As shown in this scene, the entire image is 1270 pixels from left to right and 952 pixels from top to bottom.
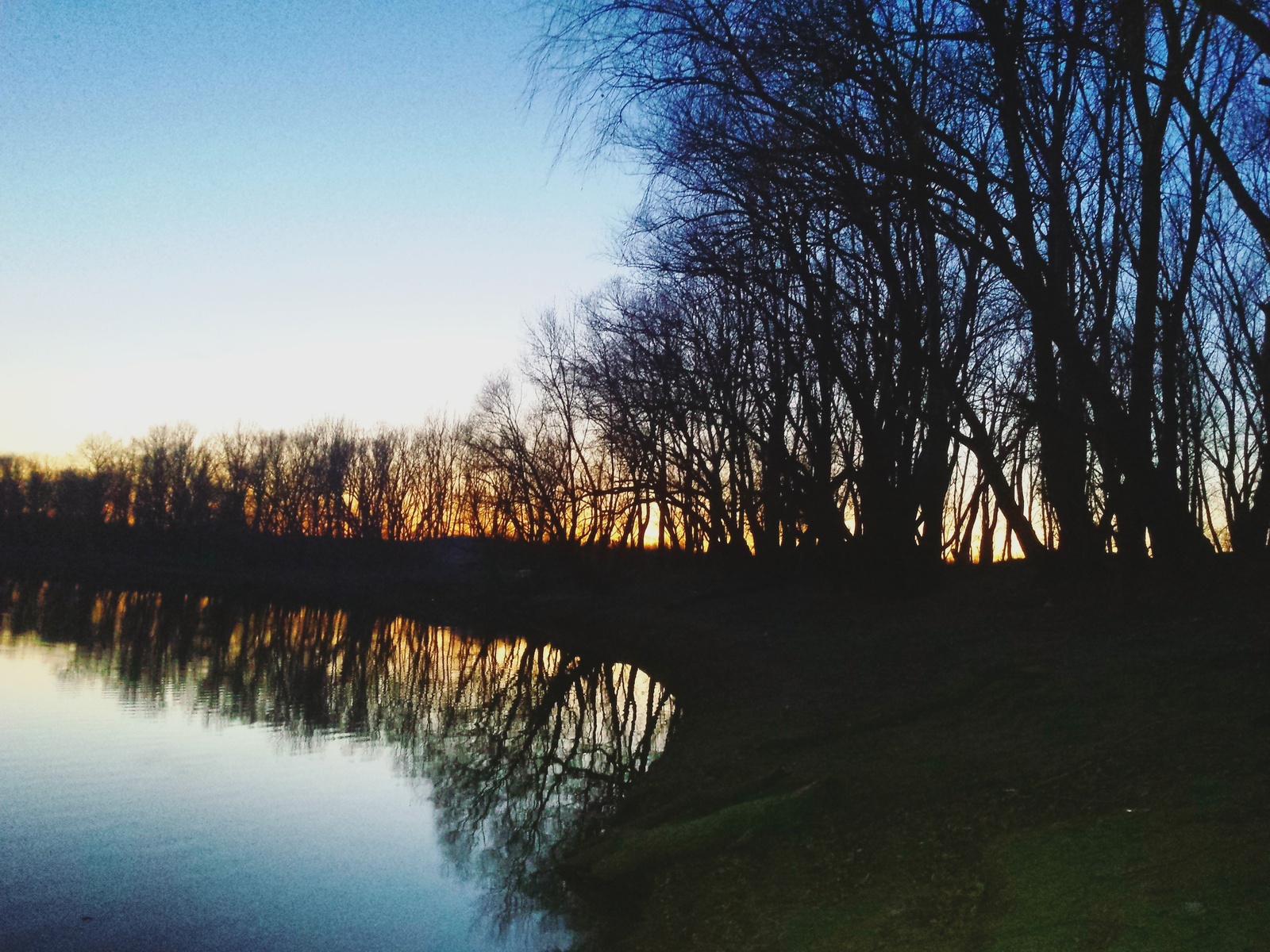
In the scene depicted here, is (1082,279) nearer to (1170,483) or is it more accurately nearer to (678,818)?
(1170,483)

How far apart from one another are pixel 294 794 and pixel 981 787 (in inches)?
313

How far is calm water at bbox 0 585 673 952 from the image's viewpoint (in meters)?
7.79

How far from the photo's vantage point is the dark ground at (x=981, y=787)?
18.1 feet

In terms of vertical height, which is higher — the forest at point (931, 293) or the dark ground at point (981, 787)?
the forest at point (931, 293)

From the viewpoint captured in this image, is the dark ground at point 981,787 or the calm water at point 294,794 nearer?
the dark ground at point 981,787

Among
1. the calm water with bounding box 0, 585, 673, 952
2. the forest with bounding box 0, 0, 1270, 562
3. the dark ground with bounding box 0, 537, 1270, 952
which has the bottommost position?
the calm water with bounding box 0, 585, 673, 952

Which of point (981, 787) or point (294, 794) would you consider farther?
point (294, 794)

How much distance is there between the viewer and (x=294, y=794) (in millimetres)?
11812

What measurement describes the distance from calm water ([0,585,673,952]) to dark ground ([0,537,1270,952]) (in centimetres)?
106

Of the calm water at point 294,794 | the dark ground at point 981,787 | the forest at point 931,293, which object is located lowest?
the calm water at point 294,794

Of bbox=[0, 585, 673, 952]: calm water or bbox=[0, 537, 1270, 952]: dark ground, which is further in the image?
bbox=[0, 585, 673, 952]: calm water

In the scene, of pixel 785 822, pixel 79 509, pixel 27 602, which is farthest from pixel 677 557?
pixel 79 509

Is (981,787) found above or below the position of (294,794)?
above

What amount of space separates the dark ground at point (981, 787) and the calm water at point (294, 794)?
1.06 m
